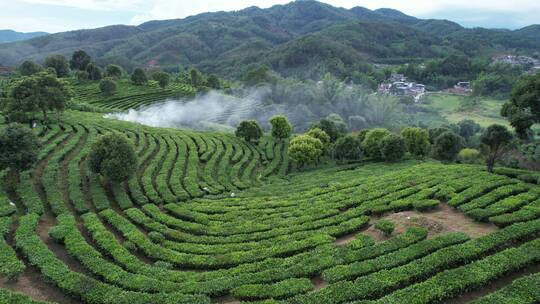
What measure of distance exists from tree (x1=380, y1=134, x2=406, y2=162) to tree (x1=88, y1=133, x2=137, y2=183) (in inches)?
1048

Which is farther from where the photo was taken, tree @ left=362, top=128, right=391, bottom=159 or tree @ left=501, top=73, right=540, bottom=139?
tree @ left=362, top=128, right=391, bottom=159

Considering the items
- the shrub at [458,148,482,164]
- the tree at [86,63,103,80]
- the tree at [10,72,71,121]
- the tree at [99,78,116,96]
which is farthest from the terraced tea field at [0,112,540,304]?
the tree at [86,63,103,80]

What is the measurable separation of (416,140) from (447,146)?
397 centimetres

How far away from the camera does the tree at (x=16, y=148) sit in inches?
975

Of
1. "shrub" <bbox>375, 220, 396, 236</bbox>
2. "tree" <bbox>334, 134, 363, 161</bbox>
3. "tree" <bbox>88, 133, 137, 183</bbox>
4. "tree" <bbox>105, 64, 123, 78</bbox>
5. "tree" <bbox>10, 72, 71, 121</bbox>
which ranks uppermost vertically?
→ "tree" <bbox>105, 64, 123, 78</bbox>

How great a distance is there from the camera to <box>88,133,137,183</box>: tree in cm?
2667

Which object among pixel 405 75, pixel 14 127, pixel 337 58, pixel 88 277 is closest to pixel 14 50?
pixel 337 58

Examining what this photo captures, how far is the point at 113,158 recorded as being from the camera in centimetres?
2688

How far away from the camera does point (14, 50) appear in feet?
646

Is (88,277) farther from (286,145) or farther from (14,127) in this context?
(286,145)

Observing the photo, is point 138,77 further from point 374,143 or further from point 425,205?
point 425,205

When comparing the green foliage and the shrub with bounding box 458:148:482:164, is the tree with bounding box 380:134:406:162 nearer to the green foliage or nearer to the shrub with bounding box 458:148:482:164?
the shrub with bounding box 458:148:482:164

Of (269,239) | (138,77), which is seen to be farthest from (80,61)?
(269,239)

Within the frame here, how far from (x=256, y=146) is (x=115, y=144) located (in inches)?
978
